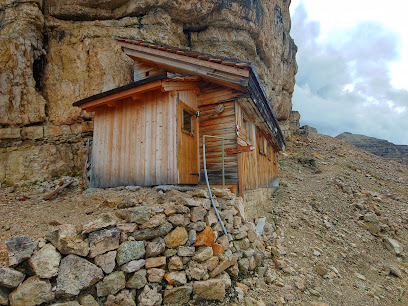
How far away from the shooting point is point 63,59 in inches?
494

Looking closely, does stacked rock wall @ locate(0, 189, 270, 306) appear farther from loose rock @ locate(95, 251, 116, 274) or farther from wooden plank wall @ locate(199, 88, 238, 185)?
wooden plank wall @ locate(199, 88, 238, 185)

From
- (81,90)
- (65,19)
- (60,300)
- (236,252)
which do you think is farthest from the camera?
(65,19)

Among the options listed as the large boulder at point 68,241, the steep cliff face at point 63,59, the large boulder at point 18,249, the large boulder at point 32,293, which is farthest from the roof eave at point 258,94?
the steep cliff face at point 63,59

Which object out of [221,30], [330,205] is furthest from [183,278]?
[221,30]

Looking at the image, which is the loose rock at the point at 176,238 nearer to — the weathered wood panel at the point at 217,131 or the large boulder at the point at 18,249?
the large boulder at the point at 18,249

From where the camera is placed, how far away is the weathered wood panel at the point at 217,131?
6.96 meters

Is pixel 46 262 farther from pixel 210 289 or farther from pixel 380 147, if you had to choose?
pixel 380 147

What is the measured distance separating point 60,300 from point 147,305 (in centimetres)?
118

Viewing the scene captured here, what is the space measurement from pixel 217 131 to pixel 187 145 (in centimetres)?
115

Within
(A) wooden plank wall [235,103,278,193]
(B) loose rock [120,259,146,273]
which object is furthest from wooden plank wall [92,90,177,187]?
(B) loose rock [120,259,146,273]

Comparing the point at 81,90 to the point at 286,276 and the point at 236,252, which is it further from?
the point at 286,276

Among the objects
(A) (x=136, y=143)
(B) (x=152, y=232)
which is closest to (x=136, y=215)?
(B) (x=152, y=232)

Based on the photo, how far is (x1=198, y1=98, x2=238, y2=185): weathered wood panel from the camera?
6957 mm

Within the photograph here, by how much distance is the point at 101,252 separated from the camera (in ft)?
10.4
